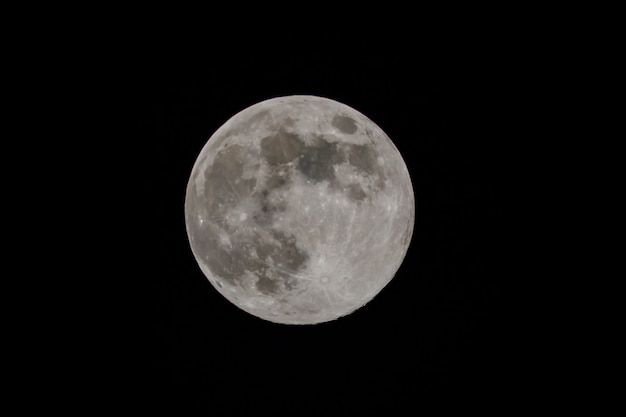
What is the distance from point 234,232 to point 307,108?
1187 millimetres

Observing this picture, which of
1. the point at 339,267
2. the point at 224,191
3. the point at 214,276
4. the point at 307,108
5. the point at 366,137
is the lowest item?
the point at 339,267

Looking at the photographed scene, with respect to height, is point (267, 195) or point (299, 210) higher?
point (267, 195)

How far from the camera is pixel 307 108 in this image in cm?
440

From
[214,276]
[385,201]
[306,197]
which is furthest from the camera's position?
[214,276]

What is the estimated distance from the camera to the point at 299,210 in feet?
12.8

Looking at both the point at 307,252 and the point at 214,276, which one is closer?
the point at 307,252

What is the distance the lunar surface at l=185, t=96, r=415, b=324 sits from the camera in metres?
3.94

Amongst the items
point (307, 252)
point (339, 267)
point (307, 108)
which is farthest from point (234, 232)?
point (307, 108)

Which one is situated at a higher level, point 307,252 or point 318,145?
point 318,145

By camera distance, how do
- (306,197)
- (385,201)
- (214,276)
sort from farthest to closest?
1. (214,276)
2. (385,201)
3. (306,197)

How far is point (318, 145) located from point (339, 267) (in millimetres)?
938

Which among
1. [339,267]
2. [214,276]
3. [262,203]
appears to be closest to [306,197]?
[262,203]

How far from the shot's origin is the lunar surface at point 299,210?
12.9 ft

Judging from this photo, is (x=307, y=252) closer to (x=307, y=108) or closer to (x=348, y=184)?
(x=348, y=184)
